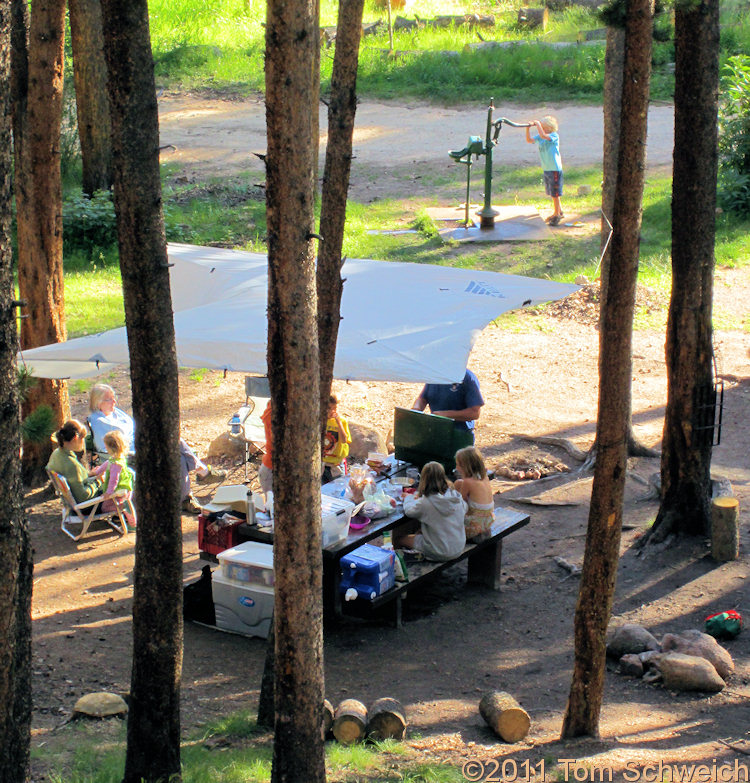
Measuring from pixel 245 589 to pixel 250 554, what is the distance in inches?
9.6

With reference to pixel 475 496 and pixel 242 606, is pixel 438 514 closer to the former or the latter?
pixel 475 496

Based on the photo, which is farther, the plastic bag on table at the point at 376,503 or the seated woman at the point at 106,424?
the seated woman at the point at 106,424

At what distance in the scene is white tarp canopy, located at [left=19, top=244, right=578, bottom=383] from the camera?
24.8 ft

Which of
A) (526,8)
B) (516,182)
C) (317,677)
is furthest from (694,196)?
(526,8)

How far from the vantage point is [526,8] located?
3238cm

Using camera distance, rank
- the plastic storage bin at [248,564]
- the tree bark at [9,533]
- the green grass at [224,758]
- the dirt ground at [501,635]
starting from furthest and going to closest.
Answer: the plastic storage bin at [248,564], the dirt ground at [501,635], the green grass at [224,758], the tree bark at [9,533]

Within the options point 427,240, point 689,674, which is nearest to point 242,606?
point 689,674

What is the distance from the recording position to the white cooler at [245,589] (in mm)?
6891

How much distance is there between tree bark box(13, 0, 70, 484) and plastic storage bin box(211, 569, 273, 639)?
276cm

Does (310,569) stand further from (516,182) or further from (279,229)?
(516,182)

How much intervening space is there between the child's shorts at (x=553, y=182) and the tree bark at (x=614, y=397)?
11332 mm

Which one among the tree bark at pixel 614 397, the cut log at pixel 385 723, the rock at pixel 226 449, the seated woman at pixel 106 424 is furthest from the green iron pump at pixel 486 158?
the cut log at pixel 385 723

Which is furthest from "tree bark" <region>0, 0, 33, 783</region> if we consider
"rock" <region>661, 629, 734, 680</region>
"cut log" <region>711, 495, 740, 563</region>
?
"cut log" <region>711, 495, 740, 563</region>

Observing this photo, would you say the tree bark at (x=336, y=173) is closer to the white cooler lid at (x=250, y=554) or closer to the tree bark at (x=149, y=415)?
the white cooler lid at (x=250, y=554)
